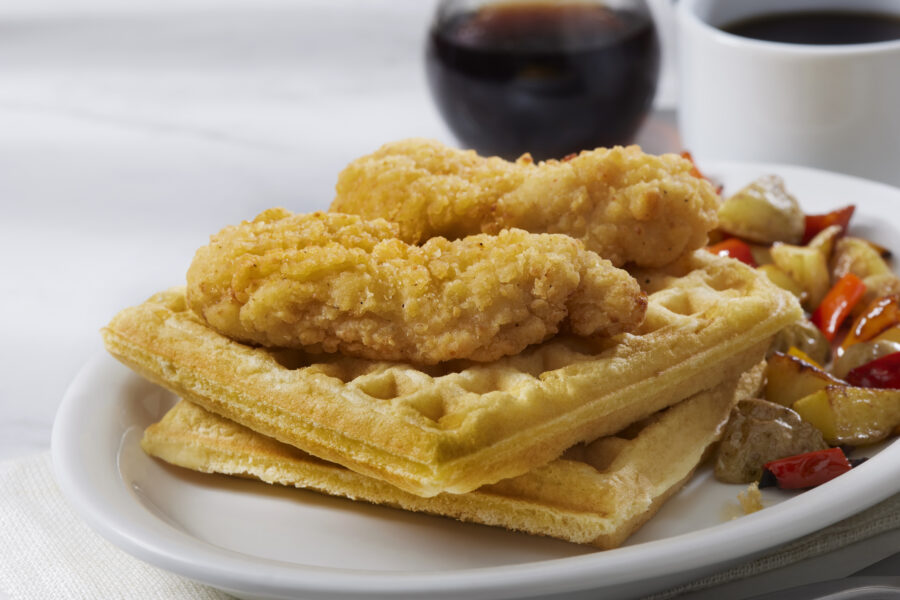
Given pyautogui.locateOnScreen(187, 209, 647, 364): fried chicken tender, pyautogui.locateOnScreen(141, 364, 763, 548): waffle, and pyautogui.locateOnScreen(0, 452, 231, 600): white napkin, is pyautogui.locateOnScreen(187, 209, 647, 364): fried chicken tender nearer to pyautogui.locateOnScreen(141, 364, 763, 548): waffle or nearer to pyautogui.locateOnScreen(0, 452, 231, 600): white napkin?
pyautogui.locateOnScreen(141, 364, 763, 548): waffle

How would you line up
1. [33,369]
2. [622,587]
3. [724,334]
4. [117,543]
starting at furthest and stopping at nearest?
[33,369]
[724,334]
[117,543]
[622,587]

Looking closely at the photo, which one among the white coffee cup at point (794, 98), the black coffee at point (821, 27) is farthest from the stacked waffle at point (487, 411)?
the black coffee at point (821, 27)

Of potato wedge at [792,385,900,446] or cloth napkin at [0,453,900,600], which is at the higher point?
potato wedge at [792,385,900,446]

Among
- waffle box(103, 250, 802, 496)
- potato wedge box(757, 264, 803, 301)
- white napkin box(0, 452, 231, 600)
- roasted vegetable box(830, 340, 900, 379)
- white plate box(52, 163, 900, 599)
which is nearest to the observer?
white plate box(52, 163, 900, 599)

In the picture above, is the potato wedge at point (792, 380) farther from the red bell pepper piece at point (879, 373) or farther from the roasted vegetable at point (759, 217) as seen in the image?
the roasted vegetable at point (759, 217)

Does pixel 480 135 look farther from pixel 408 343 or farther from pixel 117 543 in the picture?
pixel 117 543

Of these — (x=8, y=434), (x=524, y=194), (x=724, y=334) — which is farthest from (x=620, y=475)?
(x=8, y=434)

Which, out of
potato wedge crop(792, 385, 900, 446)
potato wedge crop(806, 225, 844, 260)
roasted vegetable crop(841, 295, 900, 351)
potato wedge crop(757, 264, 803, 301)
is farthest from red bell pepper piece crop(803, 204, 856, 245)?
potato wedge crop(792, 385, 900, 446)
